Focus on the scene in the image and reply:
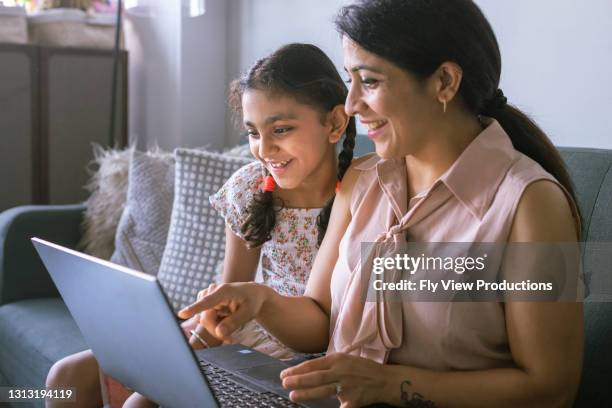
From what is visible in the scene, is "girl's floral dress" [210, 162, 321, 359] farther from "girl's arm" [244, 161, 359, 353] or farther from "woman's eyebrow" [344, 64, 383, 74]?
"woman's eyebrow" [344, 64, 383, 74]

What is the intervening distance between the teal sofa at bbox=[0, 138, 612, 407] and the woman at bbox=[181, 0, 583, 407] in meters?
→ 0.28

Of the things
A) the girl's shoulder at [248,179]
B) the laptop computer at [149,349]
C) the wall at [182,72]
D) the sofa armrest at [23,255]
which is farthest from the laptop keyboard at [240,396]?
the wall at [182,72]

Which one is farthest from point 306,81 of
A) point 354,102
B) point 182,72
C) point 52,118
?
point 52,118

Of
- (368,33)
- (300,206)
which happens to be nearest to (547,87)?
(300,206)

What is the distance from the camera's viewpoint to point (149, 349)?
38.4 inches

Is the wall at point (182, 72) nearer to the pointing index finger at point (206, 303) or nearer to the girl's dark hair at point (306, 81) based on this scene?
the girl's dark hair at point (306, 81)

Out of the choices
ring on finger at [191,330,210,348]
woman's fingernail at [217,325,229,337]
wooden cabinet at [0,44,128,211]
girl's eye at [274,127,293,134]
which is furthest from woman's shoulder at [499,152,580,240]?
wooden cabinet at [0,44,128,211]

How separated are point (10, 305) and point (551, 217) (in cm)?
184

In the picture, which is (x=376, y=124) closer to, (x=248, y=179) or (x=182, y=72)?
(x=248, y=179)

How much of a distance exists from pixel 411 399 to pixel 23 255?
1.69 m

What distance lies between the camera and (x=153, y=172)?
245 centimetres

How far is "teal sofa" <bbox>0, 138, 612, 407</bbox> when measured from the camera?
4.26ft

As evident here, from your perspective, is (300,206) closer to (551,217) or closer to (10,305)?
(551,217)

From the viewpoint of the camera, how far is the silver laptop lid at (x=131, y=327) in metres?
0.90
